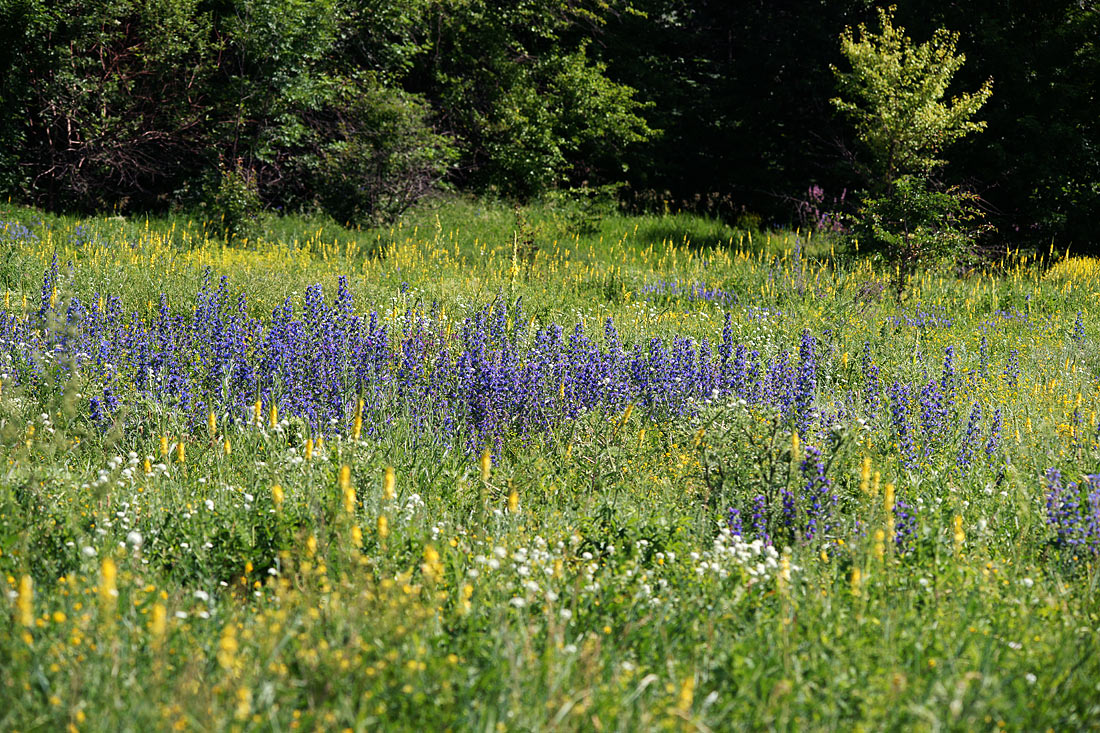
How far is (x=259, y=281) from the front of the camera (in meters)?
8.45

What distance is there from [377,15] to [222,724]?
1707cm

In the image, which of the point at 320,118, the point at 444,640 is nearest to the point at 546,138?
the point at 320,118

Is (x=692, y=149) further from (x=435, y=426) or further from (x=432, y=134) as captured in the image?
(x=435, y=426)

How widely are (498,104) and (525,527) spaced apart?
16.5 metres

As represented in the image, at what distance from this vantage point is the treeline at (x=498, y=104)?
A: 14.7 metres

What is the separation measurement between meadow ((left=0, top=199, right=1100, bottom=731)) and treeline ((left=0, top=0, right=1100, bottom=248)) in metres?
8.91

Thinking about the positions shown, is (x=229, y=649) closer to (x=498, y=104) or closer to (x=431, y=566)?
(x=431, y=566)

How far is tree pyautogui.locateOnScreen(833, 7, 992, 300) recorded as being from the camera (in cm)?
1084

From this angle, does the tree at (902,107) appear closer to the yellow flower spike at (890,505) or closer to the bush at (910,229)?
the bush at (910,229)

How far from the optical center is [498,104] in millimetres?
18766

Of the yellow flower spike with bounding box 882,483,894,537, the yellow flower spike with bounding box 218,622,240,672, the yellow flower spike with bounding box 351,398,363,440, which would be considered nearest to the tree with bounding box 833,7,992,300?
the yellow flower spike with bounding box 882,483,894,537

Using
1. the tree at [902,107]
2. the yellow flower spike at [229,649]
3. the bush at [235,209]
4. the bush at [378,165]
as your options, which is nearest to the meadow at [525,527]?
the yellow flower spike at [229,649]

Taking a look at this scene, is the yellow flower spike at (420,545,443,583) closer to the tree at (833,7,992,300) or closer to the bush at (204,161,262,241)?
the tree at (833,7,992,300)

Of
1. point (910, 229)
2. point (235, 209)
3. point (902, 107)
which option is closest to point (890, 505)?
point (910, 229)
